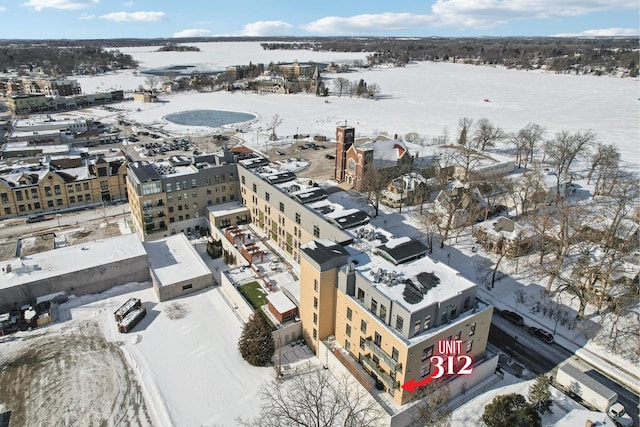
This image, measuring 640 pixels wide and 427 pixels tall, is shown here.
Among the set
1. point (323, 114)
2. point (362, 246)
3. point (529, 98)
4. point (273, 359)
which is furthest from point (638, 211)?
point (529, 98)

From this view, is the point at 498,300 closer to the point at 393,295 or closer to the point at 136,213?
the point at 393,295

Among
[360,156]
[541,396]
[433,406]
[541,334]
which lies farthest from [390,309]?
[360,156]

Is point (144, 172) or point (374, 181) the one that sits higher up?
point (144, 172)

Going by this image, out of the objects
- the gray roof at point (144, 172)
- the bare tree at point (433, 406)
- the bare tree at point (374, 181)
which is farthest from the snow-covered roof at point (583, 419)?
the gray roof at point (144, 172)

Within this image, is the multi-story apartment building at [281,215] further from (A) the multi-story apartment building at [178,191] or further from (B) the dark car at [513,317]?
(B) the dark car at [513,317]

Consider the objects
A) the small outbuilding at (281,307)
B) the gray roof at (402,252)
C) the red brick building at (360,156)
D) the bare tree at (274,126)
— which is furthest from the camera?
the bare tree at (274,126)

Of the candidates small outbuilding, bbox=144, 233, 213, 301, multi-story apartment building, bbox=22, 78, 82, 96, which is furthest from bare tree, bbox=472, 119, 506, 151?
multi-story apartment building, bbox=22, 78, 82, 96

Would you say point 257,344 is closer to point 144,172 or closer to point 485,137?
point 144,172

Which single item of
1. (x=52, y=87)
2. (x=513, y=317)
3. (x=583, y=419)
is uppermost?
(x=52, y=87)
